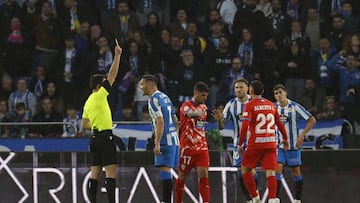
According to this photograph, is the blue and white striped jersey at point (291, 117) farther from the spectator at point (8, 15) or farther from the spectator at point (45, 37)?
the spectator at point (8, 15)

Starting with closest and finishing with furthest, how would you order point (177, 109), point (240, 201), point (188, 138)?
point (188, 138), point (240, 201), point (177, 109)

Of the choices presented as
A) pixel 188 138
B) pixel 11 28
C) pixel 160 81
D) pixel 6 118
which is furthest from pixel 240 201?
pixel 11 28

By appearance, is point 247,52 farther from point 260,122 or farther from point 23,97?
point 260,122

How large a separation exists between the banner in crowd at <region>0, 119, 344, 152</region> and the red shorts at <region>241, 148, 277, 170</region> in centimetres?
349

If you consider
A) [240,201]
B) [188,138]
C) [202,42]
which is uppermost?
[202,42]

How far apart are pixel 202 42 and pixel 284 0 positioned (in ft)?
7.51

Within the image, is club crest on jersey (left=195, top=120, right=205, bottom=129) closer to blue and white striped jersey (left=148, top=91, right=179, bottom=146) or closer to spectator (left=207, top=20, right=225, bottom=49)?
blue and white striped jersey (left=148, top=91, right=179, bottom=146)

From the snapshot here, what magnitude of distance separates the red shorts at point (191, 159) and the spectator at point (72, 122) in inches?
163

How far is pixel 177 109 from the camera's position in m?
22.0

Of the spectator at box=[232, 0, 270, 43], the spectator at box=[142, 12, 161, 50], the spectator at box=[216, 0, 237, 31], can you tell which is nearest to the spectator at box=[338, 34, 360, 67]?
the spectator at box=[232, 0, 270, 43]

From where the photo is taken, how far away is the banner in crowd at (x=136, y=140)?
66.6ft

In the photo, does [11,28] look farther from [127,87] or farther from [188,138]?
[188,138]

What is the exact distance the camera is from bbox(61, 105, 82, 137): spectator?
2081 cm

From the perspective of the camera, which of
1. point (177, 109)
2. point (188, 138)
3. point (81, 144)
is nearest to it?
point (188, 138)
